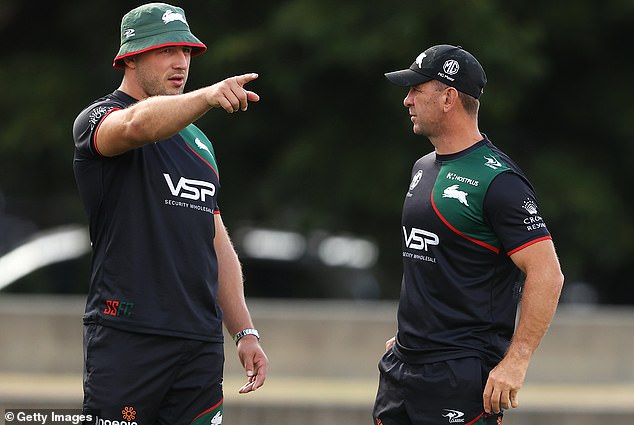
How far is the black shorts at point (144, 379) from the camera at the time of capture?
15.7ft

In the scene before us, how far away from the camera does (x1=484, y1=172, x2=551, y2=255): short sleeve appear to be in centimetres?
499

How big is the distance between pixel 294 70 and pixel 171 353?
8.73 meters

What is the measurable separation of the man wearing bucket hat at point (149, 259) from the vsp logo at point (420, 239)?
87cm

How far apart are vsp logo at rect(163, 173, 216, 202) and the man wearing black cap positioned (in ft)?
2.96

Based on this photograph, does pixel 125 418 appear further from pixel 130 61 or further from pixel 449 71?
pixel 449 71

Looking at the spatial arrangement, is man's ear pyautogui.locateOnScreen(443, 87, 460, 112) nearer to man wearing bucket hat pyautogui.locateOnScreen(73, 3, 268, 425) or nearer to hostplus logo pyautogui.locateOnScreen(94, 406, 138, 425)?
man wearing bucket hat pyautogui.locateOnScreen(73, 3, 268, 425)

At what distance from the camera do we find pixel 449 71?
531 centimetres

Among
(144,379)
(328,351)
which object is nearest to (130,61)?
(144,379)

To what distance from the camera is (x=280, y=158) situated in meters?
14.0

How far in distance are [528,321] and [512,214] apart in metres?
0.43

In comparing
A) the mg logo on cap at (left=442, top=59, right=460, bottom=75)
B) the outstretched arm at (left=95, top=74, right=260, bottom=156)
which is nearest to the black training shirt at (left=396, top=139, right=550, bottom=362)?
the mg logo on cap at (left=442, top=59, right=460, bottom=75)

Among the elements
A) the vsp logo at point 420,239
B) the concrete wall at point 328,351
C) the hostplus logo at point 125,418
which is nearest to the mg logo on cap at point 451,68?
the vsp logo at point 420,239

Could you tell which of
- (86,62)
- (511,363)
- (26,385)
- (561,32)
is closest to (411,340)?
(511,363)

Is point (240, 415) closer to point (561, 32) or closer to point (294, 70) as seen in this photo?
point (294, 70)
